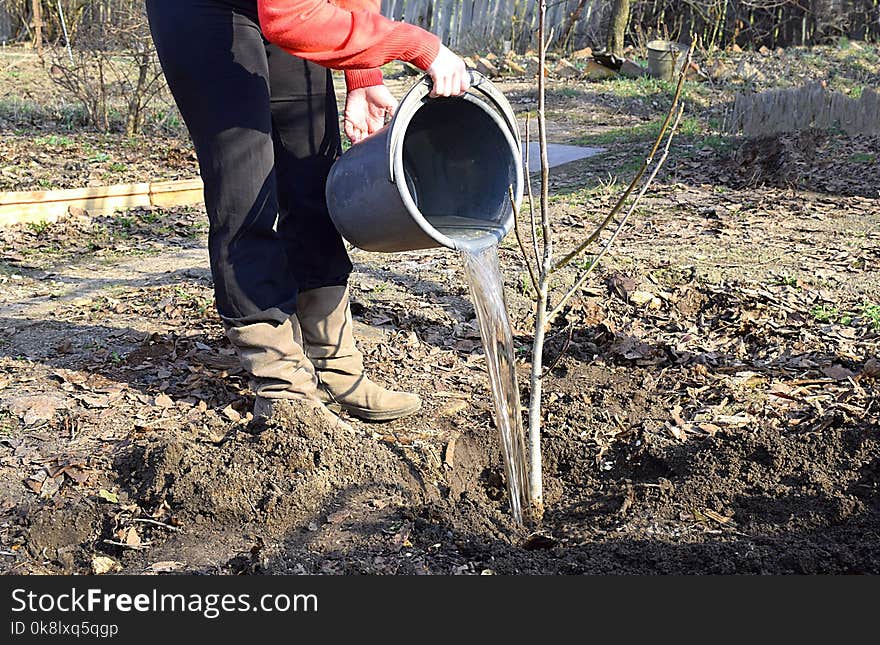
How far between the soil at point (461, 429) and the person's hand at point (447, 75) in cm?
109

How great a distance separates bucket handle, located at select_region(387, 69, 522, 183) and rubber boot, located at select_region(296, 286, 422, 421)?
90 cm

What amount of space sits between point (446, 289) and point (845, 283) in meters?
1.93

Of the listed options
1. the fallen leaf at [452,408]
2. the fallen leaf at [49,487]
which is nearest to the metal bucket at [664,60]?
the fallen leaf at [452,408]

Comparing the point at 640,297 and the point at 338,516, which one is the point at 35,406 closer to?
the point at 338,516

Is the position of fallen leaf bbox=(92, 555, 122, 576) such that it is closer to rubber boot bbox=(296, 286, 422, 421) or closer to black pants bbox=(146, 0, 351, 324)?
black pants bbox=(146, 0, 351, 324)

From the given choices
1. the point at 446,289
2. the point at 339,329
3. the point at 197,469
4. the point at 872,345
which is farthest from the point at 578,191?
the point at 197,469

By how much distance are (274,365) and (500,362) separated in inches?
29.1

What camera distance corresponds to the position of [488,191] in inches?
108

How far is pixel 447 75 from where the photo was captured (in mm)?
2396

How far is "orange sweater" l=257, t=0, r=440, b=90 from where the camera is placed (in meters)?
2.33

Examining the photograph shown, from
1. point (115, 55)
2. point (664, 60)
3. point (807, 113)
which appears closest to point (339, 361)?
point (807, 113)

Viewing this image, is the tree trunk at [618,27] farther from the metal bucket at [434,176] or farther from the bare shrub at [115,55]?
the metal bucket at [434,176]

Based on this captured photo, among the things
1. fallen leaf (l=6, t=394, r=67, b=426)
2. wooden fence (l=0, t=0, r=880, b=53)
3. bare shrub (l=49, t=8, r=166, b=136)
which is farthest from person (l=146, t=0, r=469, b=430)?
wooden fence (l=0, t=0, r=880, b=53)

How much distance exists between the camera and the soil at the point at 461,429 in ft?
8.14
